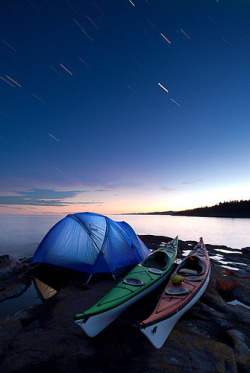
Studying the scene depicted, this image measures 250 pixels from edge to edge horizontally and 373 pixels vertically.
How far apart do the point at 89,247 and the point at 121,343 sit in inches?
188

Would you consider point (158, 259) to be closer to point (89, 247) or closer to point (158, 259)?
point (158, 259)

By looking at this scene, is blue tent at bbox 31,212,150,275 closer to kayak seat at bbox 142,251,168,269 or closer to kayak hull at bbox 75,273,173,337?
kayak seat at bbox 142,251,168,269

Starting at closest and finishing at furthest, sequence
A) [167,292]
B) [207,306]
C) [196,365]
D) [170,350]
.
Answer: [196,365]
[170,350]
[167,292]
[207,306]

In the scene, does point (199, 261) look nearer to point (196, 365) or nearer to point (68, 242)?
point (196, 365)

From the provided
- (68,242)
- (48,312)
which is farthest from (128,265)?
(48,312)

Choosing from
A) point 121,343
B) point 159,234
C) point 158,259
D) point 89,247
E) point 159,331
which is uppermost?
point 89,247

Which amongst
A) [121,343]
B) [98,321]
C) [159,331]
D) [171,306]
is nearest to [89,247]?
[98,321]

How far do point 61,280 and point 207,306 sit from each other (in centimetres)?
697

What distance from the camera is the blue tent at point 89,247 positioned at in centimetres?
859

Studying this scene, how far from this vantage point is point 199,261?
9.45 meters

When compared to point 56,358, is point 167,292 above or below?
above

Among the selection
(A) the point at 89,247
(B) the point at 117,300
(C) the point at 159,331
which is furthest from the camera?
(A) the point at 89,247

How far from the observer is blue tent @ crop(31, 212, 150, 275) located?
8.59 m

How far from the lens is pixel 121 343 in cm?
A: 448
